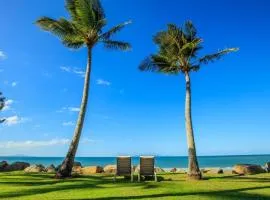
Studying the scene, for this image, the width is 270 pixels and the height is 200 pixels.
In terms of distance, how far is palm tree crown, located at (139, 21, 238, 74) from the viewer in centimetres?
2223

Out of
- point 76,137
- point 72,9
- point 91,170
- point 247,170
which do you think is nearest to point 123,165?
point 76,137

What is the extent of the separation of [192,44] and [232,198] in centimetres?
1059

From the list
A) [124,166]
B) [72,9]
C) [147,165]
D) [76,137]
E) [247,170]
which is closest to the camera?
[147,165]

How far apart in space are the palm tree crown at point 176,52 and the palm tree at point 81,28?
119 inches

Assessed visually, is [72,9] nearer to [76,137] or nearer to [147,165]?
[76,137]

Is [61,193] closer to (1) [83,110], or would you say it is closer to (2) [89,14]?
(1) [83,110]

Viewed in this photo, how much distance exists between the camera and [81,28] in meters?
24.0

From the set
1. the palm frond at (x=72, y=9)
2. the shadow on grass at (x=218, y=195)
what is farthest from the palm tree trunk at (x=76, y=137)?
the shadow on grass at (x=218, y=195)

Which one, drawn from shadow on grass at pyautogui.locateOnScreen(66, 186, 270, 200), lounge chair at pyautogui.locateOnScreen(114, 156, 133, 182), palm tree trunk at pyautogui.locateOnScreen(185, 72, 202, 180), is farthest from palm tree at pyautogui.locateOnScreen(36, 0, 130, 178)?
shadow on grass at pyautogui.locateOnScreen(66, 186, 270, 200)

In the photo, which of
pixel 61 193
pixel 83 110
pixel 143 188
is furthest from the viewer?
pixel 83 110

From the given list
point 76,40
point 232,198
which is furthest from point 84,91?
point 232,198

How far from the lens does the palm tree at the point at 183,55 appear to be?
21719mm

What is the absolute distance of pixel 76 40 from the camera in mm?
24859

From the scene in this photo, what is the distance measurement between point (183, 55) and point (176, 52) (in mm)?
508
